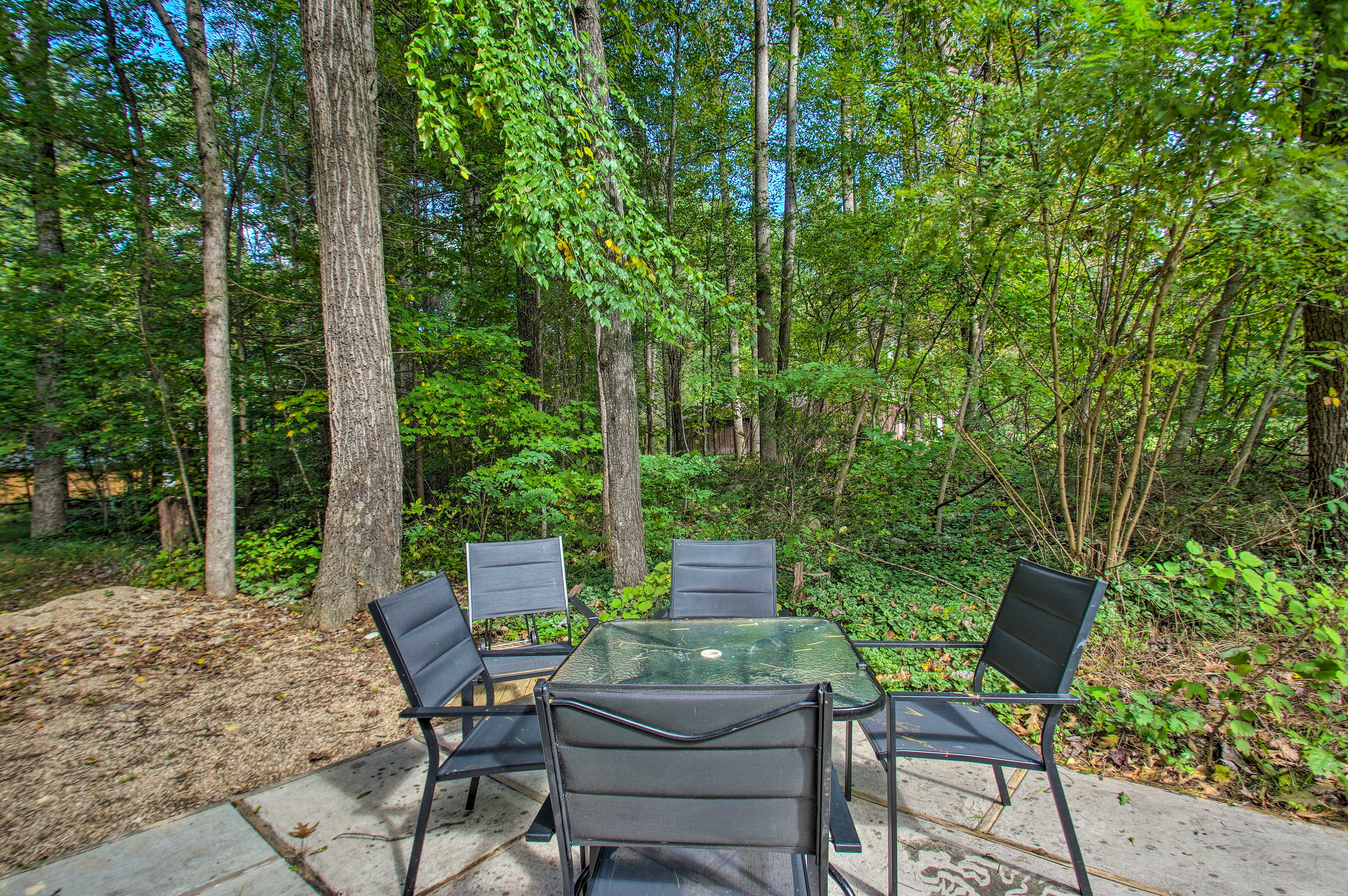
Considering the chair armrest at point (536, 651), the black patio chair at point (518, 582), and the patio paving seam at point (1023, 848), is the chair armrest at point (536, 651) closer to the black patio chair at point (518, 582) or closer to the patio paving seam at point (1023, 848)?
the black patio chair at point (518, 582)

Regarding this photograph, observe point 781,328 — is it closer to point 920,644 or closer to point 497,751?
point 920,644

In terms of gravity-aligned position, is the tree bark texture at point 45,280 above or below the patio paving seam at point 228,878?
above

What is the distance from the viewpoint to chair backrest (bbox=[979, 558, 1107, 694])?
6.09 feet

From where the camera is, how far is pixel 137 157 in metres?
5.92

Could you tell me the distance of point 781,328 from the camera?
8.87 m

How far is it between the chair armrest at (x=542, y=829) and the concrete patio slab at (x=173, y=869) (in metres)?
0.84

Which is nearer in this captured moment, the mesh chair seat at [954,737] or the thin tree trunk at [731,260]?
the mesh chair seat at [954,737]

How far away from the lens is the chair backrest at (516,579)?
123 inches

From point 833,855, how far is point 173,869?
7.45ft

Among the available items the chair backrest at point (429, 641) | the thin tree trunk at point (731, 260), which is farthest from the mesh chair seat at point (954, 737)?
the thin tree trunk at point (731, 260)

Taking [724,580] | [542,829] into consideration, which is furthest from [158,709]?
[724,580]

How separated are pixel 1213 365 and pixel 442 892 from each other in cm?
644

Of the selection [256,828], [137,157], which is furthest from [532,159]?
[137,157]

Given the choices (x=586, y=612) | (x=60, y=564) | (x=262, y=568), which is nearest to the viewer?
(x=586, y=612)
